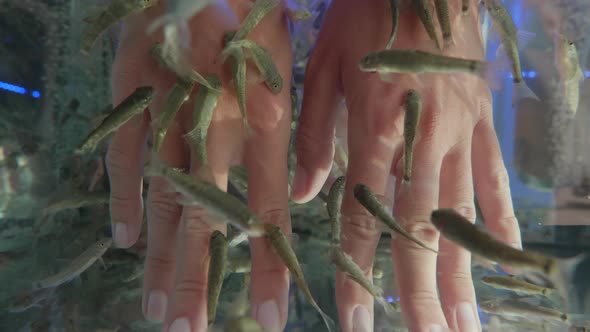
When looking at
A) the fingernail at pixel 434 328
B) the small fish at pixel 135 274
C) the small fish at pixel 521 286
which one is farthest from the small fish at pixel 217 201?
the small fish at pixel 521 286

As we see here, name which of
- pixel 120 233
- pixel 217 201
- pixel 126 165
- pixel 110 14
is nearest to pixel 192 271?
pixel 217 201

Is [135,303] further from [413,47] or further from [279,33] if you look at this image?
[413,47]

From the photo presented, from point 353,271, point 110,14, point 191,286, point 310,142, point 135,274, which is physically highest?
point 110,14

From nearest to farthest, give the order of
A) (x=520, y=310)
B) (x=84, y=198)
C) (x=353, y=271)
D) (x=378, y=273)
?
(x=353, y=271)
(x=520, y=310)
(x=84, y=198)
(x=378, y=273)

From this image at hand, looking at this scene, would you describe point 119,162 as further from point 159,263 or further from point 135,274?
point 135,274

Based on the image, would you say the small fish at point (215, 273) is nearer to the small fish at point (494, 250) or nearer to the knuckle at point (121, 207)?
the knuckle at point (121, 207)

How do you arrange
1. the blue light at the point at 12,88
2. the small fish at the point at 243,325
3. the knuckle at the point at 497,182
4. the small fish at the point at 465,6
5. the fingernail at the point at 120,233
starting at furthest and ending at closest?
the blue light at the point at 12,88 → the small fish at the point at 465,6 → the knuckle at the point at 497,182 → the fingernail at the point at 120,233 → the small fish at the point at 243,325
